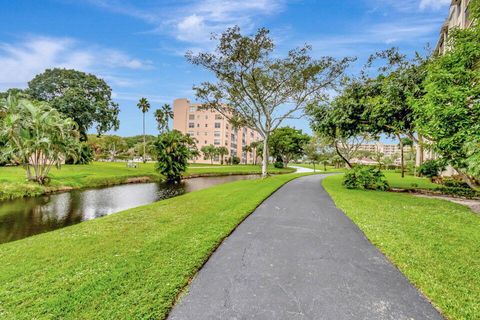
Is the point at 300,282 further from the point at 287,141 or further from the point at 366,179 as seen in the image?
the point at 287,141

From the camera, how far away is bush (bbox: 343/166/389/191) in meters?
17.3

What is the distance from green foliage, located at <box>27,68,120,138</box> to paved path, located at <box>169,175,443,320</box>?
133ft

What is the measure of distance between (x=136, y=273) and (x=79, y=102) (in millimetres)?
41256

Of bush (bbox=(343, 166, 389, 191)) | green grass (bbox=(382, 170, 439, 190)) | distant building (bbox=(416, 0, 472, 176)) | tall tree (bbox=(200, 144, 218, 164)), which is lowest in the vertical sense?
green grass (bbox=(382, 170, 439, 190))

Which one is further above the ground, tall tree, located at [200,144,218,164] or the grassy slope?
tall tree, located at [200,144,218,164]

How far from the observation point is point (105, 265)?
4781 mm

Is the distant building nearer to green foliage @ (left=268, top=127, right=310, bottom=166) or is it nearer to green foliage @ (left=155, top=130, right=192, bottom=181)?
green foliage @ (left=155, top=130, right=192, bottom=181)

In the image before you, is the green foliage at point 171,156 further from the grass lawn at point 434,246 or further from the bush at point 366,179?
the grass lawn at point 434,246

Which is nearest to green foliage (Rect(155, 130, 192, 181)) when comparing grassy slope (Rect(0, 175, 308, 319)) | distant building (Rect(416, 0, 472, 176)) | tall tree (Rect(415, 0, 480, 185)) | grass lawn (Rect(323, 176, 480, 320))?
grassy slope (Rect(0, 175, 308, 319))

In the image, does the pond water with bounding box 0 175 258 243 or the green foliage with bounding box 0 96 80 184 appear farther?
the green foliage with bounding box 0 96 80 184

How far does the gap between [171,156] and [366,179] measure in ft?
74.7

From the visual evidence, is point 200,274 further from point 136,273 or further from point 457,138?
point 457,138

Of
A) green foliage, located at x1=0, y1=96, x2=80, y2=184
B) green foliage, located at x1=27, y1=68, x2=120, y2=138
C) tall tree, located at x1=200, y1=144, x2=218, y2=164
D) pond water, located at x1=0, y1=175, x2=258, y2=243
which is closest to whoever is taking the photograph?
pond water, located at x1=0, y1=175, x2=258, y2=243

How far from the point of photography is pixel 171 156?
31672 millimetres
